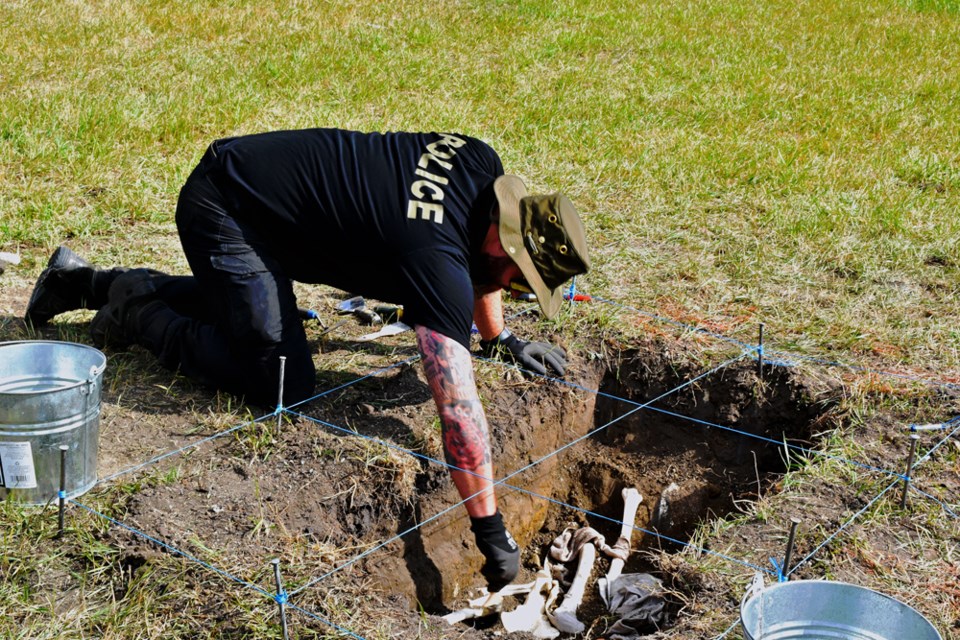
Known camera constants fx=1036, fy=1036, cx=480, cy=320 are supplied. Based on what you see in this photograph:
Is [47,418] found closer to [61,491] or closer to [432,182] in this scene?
[61,491]

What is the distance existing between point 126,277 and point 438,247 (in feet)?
5.93

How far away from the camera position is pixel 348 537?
3.68 meters

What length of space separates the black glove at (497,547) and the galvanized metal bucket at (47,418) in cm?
134

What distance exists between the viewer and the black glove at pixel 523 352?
4570 millimetres

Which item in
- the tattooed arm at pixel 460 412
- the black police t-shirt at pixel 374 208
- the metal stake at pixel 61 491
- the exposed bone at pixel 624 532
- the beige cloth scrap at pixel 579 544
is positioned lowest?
the beige cloth scrap at pixel 579 544

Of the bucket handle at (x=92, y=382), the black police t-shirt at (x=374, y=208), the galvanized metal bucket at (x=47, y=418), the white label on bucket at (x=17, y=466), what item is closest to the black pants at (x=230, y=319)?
the black police t-shirt at (x=374, y=208)

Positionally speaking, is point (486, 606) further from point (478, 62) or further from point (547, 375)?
point (478, 62)

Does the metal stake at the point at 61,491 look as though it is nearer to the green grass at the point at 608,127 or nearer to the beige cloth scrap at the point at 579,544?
the green grass at the point at 608,127

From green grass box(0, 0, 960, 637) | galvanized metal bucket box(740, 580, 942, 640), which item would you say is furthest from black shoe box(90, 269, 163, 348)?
galvanized metal bucket box(740, 580, 942, 640)

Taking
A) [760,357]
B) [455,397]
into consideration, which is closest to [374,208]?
[455,397]

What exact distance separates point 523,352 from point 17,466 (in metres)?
2.10

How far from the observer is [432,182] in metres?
3.73

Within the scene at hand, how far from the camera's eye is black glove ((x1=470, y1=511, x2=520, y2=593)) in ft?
11.6

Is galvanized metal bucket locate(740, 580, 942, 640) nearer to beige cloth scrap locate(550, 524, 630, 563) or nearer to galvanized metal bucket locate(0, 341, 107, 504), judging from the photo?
beige cloth scrap locate(550, 524, 630, 563)
